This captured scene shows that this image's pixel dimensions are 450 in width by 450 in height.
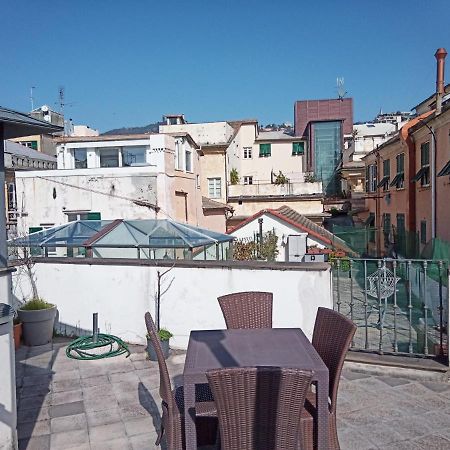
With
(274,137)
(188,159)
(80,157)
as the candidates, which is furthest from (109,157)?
(274,137)

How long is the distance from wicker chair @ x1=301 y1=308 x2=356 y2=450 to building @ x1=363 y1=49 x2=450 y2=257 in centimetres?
898

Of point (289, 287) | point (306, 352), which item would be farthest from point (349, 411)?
point (289, 287)

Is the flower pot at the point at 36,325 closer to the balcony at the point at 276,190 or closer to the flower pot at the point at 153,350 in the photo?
the flower pot at the point at 153,350

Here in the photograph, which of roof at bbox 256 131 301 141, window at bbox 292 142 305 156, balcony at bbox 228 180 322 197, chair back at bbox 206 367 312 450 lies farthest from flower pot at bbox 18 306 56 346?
window at bbox 292 142 305 156

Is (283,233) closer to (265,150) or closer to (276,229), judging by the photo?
(276,229)

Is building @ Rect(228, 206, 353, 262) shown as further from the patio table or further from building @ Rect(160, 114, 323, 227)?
the patio table

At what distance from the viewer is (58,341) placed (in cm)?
719

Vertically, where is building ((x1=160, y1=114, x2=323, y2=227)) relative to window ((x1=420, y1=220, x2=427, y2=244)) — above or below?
above

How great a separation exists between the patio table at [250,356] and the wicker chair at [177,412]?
0.12 m

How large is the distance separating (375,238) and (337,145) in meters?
17.5

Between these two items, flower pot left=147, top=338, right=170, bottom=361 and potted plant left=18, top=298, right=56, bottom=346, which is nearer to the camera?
flower pot left=147, top=338, right=170, bottom=361

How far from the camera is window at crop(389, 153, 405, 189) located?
17891 millimetres

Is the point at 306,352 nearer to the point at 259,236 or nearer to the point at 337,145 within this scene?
the point at 259,236

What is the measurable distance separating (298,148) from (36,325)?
36635mm
